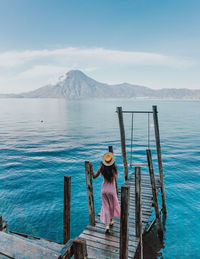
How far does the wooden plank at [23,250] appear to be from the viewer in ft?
10.1

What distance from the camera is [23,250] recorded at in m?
3.18

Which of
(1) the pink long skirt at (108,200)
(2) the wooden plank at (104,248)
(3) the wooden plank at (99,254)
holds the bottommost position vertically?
(3) the wooden plank at (99,254)

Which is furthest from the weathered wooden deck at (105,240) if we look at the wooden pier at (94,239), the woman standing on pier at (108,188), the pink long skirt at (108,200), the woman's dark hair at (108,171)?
the woman's dark hair at (108,171)

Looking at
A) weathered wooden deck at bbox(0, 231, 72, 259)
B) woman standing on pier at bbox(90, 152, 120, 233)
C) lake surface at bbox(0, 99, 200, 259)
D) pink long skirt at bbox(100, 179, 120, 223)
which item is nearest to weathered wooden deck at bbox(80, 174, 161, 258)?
woman standing on pier at bbox(90, 152, 120, 233)

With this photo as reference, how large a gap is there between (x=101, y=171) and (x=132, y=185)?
486 cm

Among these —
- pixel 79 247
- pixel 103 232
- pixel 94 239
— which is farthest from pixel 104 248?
pixel 79 247

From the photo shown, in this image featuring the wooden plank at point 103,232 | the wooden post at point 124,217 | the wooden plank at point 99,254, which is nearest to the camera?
the wooden post at point 124,217

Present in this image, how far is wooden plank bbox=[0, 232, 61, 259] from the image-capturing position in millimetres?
3068

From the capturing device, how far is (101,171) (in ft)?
20.2

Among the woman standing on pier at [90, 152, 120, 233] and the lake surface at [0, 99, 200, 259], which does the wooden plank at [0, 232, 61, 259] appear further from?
the lake surface at [0, 99, 200, 259]

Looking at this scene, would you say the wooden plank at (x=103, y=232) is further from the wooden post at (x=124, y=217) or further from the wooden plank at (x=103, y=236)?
the wooden post at (x=124, y=217)

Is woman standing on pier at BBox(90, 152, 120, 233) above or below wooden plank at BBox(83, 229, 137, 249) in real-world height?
above

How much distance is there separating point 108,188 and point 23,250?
3351 millimetres

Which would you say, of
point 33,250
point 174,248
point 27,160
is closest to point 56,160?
point 27,160
